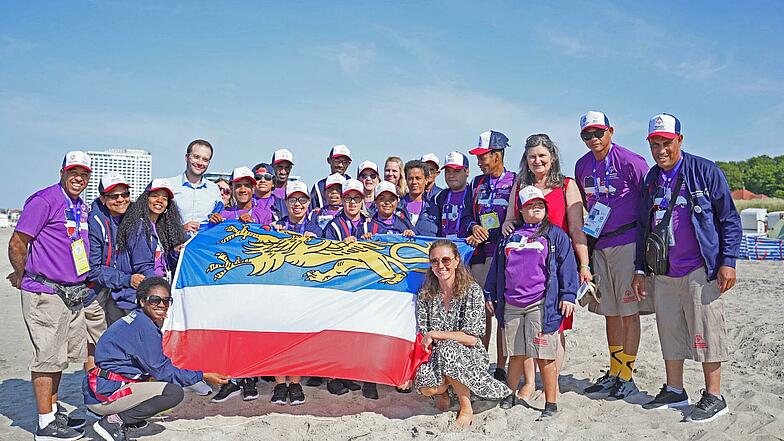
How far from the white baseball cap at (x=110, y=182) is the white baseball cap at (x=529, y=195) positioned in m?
3.53

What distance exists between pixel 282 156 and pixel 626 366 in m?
4.94

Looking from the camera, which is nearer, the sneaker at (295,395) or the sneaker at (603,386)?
the sneaker at (295,395)

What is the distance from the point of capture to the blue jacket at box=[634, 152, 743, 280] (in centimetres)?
491

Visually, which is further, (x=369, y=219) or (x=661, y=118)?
(x=369, y=219)

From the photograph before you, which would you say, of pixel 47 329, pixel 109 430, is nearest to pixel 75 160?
pixel 47 329

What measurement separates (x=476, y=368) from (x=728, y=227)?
7.77 feet

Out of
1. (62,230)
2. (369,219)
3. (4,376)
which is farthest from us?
(4,376)

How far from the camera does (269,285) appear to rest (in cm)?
521

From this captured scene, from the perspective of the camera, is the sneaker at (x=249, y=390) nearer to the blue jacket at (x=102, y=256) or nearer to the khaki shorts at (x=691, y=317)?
the blue jacket at (x=102, y=256)

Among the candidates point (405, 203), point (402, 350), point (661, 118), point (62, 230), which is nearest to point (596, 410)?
point (402, 350)

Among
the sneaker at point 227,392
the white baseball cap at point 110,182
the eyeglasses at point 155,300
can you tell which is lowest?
the sneaker at point 227,392

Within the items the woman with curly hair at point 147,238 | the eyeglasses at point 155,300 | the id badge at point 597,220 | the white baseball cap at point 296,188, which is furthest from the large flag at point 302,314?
the id badge at point 597,220

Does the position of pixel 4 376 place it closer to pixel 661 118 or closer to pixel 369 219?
pixel 369 219

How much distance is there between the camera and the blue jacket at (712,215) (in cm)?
491
